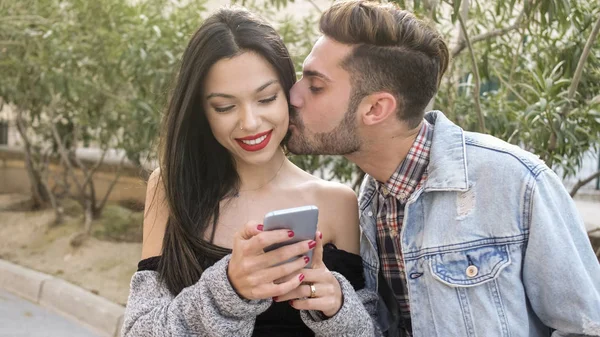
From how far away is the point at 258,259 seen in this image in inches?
83.3

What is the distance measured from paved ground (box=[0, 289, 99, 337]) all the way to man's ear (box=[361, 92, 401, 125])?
376cm

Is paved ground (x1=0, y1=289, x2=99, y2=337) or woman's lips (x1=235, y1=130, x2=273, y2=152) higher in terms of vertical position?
woman's lips (x1=235, y1=130, x2=273, y2=152)

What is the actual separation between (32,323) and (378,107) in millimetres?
4202

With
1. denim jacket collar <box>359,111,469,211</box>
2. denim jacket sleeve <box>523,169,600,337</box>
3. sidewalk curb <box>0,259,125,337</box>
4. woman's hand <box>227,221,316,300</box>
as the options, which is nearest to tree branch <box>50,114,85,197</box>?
sidewalk curb <box>0,259,125,337</box>

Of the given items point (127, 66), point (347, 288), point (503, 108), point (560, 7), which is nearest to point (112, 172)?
point (127, 66)

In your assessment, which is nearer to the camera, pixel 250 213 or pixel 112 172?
pixel 250 213

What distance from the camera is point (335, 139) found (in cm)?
261

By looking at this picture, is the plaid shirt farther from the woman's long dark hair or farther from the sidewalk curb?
the sidewalk curb

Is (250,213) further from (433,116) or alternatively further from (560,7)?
(560,7)

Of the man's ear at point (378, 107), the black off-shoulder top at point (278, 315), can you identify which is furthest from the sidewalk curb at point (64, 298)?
the man's ear at point (378, 107)

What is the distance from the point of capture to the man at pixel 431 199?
228 cm

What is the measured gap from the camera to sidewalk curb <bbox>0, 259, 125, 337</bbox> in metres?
5.71

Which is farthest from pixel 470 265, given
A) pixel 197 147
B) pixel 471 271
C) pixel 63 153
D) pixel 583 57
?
pixel 63 153

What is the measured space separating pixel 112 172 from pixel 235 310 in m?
6.97
